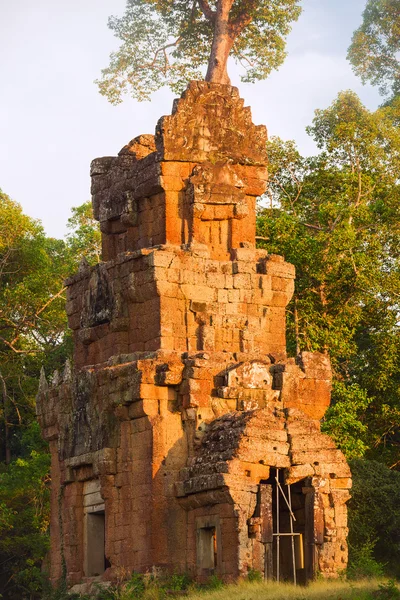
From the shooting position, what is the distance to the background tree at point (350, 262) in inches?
1147

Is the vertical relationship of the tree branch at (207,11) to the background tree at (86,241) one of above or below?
above

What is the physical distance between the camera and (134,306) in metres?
22.0

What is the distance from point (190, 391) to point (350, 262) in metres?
9.76

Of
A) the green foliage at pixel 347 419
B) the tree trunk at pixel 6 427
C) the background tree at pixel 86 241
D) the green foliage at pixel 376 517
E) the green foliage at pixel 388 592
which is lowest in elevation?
the green foliage at pixel 388 592

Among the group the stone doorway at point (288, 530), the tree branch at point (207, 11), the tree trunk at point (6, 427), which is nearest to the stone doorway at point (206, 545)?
the stone doorway at point (288, 530)

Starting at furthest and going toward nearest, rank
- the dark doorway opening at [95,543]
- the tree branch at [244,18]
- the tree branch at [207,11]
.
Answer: the tree branch at [207,11] → the tree branch at [244,18] → the dark doorway opening at [95,543]

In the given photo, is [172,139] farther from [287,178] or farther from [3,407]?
[3,407]

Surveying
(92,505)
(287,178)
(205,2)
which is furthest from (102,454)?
(205,2)

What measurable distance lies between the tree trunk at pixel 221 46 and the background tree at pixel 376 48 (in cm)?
796

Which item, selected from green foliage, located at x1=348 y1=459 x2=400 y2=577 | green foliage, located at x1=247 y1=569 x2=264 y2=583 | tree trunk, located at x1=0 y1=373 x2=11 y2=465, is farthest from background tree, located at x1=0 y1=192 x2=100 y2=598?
green foliage, located at x1=247 y1=569 x2=264 y2=583

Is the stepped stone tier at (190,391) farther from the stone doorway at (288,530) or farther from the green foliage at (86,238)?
the green foliage at (86,238)

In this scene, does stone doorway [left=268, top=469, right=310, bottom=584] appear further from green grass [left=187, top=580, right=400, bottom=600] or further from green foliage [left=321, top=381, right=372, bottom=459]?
green foliage [left=321, top=381, right=372, bottom=459]

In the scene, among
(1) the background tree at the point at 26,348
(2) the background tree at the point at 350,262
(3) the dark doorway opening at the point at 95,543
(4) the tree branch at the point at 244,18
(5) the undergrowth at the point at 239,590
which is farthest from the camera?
(4) the tree branch at the point at 244,18

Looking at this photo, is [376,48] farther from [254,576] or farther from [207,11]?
[254,576]
